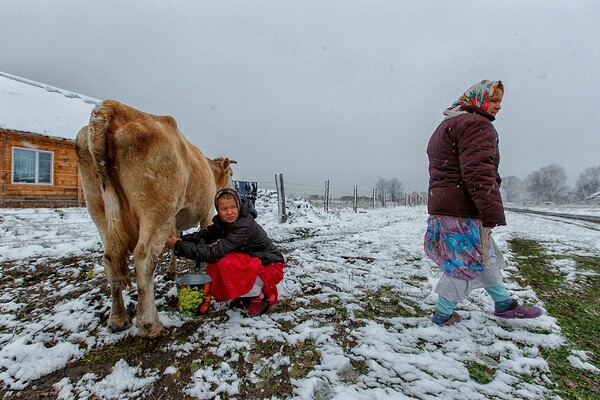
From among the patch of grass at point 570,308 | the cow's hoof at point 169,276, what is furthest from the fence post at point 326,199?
the cow's hoof at point 169,276

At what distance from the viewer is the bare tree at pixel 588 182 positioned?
77.2m

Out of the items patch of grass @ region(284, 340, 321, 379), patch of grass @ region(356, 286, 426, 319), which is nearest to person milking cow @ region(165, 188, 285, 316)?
patch of grass @ region(284, 340, 321, 379)

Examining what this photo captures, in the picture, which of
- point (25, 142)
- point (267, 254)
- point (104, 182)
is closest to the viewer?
point (104, 182)

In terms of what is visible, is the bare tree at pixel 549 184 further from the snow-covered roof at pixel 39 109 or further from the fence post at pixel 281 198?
the snow-covered roof at pixel 39 109

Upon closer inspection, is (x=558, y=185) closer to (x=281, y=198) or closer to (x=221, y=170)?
(x=281, y=198)

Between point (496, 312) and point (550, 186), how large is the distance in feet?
391

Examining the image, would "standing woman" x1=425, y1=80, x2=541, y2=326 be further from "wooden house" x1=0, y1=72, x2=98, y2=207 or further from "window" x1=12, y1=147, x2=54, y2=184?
"window" x1=12, y1=147, x2=54, y2=184

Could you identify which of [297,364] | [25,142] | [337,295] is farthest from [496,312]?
[25,142]

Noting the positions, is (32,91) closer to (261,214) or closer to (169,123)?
(261,214)

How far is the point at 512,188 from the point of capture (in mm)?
123312

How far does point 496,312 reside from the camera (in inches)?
105

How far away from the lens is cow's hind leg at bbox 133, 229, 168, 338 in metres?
2.28

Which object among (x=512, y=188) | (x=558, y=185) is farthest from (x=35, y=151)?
(x=512, y=188)

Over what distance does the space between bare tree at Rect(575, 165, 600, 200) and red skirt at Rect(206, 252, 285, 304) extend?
104274 mm
